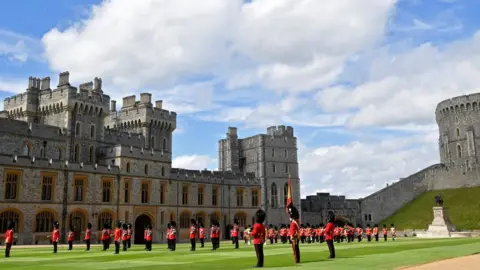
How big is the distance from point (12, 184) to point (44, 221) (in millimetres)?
4128

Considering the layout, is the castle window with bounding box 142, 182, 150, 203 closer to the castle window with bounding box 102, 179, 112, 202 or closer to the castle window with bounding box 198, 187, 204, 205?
the castle window with bounding box 102, 179, 112, 202

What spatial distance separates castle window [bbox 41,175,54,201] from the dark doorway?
32.9 feet

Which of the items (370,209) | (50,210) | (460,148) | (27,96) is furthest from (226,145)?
(460,148)

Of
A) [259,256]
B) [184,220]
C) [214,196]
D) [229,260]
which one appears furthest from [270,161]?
[259,256]

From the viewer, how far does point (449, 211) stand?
A: 2621 inches

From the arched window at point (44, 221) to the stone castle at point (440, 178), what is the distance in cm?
3829

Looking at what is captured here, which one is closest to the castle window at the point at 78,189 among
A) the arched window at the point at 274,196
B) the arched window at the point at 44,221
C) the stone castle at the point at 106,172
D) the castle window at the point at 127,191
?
the stone castle at the point at 106,172

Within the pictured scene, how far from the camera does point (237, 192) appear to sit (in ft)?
198

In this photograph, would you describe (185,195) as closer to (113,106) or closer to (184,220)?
(184,220)

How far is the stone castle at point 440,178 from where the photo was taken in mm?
73500

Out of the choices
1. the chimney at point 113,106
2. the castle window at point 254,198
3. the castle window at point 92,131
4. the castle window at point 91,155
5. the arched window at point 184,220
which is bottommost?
the arched window at point 184,220

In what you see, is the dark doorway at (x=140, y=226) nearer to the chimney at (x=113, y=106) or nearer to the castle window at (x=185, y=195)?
the castle window at (x=185, y=195)

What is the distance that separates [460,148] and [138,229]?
63851mm

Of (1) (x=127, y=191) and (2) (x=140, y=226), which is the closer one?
(1) (x=127, y=191)
